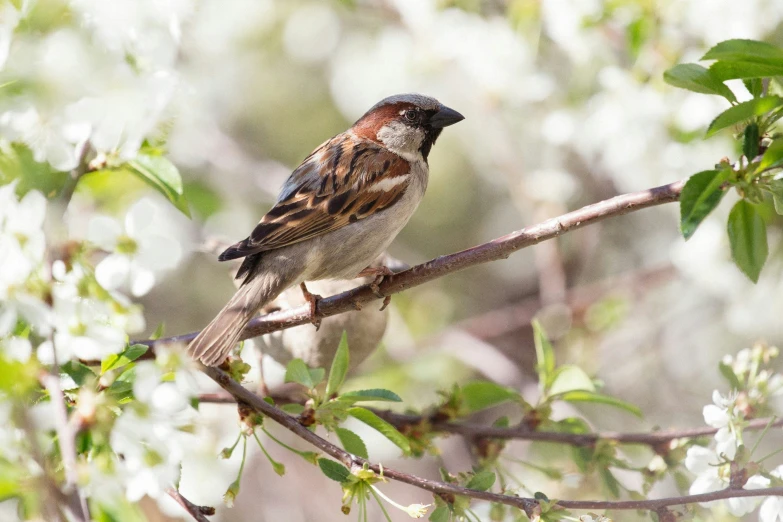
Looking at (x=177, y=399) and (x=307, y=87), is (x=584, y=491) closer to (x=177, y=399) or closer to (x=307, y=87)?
(x=177, y=399)

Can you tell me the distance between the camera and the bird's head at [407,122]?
2.99m

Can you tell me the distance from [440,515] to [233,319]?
2.41 feet

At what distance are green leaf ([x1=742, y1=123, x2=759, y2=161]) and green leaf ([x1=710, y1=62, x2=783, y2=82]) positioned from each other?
0.10m

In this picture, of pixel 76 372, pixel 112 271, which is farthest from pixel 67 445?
pixel 76 372

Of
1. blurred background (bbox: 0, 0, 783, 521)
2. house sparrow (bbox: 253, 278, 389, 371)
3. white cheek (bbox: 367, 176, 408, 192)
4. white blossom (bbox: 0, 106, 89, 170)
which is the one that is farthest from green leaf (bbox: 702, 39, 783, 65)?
white cheek (bbox: 367, 176, 408, 192)

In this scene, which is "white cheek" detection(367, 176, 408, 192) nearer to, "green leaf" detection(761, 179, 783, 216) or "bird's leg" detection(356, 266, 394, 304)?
"bird's leg" detection(356, 266, 394, 304)

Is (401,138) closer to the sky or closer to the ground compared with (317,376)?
closer to the sky

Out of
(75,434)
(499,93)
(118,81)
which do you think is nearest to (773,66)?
(118,81)

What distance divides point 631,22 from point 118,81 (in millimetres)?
1964

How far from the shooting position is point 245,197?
4.64m

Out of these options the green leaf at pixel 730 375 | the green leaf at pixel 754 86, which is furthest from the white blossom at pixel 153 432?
the green leaf at pixel 730 375

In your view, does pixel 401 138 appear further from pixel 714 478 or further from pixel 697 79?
pixel 714 478

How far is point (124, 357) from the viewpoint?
1521 mm

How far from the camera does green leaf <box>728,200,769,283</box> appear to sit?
1.58 meters
